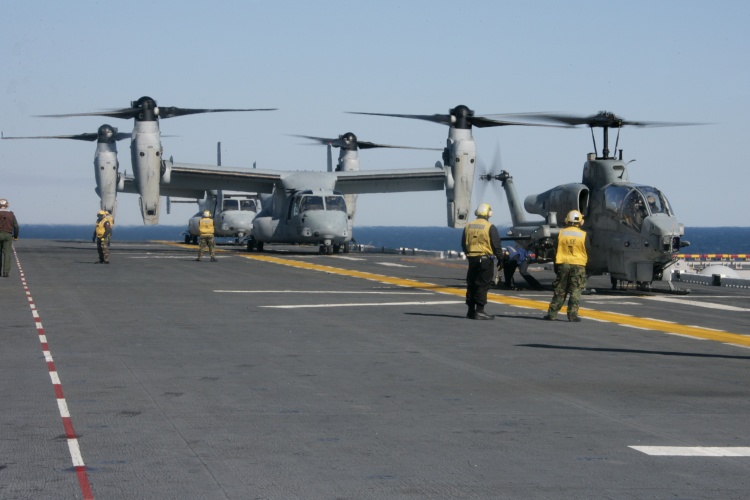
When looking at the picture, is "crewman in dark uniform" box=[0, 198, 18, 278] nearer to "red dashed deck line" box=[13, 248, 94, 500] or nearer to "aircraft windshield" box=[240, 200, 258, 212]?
"red dashed deck line" box=[13, 248, 94, 500]

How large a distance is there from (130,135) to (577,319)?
109 ft

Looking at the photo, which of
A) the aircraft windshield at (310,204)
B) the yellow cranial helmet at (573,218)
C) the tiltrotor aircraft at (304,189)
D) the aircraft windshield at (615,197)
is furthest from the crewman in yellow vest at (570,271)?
the aircraft windshield at (310,204)

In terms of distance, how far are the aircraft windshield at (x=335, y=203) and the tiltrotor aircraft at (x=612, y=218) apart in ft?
62.8

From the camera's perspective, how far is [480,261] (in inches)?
712

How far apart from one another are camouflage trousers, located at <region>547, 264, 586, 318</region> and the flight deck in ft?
1.47

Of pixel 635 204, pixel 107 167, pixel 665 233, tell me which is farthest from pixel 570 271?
pixel 107 167

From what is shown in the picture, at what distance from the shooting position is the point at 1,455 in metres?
7.21

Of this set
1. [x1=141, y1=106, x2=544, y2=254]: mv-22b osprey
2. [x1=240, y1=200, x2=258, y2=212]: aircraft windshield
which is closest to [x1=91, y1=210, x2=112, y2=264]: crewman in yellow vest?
[x1=141, y1=106, x2=544, y2=254]: mv-22b osprey

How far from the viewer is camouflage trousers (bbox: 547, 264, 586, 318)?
715 inches

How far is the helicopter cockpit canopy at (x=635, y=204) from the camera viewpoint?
78.6 ft

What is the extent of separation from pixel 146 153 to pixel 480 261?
29.9 meters

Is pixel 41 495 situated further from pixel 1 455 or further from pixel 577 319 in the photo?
pixel 577 319

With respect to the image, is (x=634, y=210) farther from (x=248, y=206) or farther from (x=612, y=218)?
(x=248, y=206)

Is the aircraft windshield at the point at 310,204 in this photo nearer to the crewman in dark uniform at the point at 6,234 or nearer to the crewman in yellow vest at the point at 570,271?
the crewman in dark uniform at the point at 6,234
